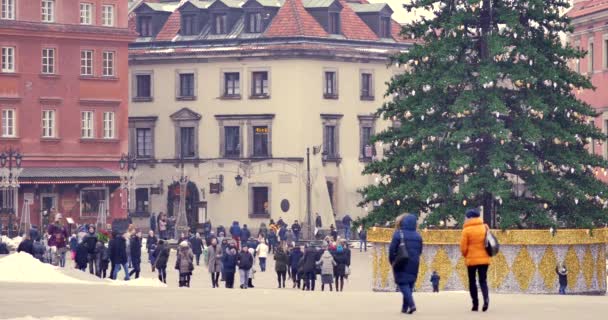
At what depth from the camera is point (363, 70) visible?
11688 cm

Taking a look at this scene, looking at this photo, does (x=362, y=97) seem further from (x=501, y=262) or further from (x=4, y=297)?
(x=4, y=297)

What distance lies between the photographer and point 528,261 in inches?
2274

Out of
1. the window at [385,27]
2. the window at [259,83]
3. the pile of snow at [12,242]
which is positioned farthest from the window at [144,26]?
the pile of snow at [12,242]

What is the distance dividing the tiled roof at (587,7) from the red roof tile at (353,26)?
21026 mm

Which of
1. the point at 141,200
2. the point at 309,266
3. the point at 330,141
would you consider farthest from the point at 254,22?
the point at 309,266

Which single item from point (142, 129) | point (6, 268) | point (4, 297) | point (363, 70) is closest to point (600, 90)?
point (363, 70)

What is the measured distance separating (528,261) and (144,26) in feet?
212

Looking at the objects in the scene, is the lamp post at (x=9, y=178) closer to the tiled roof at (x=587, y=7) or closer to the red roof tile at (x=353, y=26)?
the red roof tile at (x=353, y=26)

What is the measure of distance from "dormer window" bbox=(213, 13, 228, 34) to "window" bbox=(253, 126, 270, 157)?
6.02 m

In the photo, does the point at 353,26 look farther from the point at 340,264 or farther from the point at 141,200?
the point at 340,264

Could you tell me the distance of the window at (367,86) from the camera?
117125mm

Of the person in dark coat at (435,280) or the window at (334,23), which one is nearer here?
the person in dark coat at (435,280)

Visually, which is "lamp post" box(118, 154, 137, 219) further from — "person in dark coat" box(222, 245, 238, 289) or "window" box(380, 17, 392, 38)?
"person in dark coat" box(222, 245, 238, 289)

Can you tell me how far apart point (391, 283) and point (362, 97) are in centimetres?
5789
